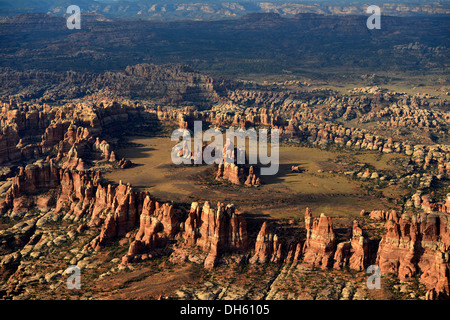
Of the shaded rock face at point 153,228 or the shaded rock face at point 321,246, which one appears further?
the shaded rock face at point 153,228

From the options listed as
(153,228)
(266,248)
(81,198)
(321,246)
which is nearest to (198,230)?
(153,228)

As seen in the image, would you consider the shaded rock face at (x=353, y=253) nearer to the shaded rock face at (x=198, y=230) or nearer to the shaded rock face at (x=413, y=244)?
the shaded rock face at (x=413, y=244)

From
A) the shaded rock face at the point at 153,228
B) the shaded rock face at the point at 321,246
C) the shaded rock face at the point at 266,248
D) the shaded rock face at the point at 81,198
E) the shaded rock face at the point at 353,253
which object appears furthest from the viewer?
the shaded rock face at the point at 81,198

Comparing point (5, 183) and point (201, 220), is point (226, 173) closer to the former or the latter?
point (201, 220)

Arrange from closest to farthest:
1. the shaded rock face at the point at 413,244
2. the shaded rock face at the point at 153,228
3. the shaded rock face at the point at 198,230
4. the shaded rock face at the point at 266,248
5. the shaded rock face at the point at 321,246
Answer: the shaded rock face at the point at 413,244
the shaded rock face at the point at 321,246
the shaded rock face at the point at 266,248
the shaded rock face at the point at 198,230
the shaded rock face at the point at 153,228

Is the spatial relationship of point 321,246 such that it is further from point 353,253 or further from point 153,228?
point 153,228

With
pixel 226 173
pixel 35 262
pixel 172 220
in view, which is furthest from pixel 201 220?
pixel 226 173

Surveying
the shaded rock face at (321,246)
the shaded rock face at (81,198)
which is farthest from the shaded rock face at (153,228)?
the shaded rock face at (321,246)
